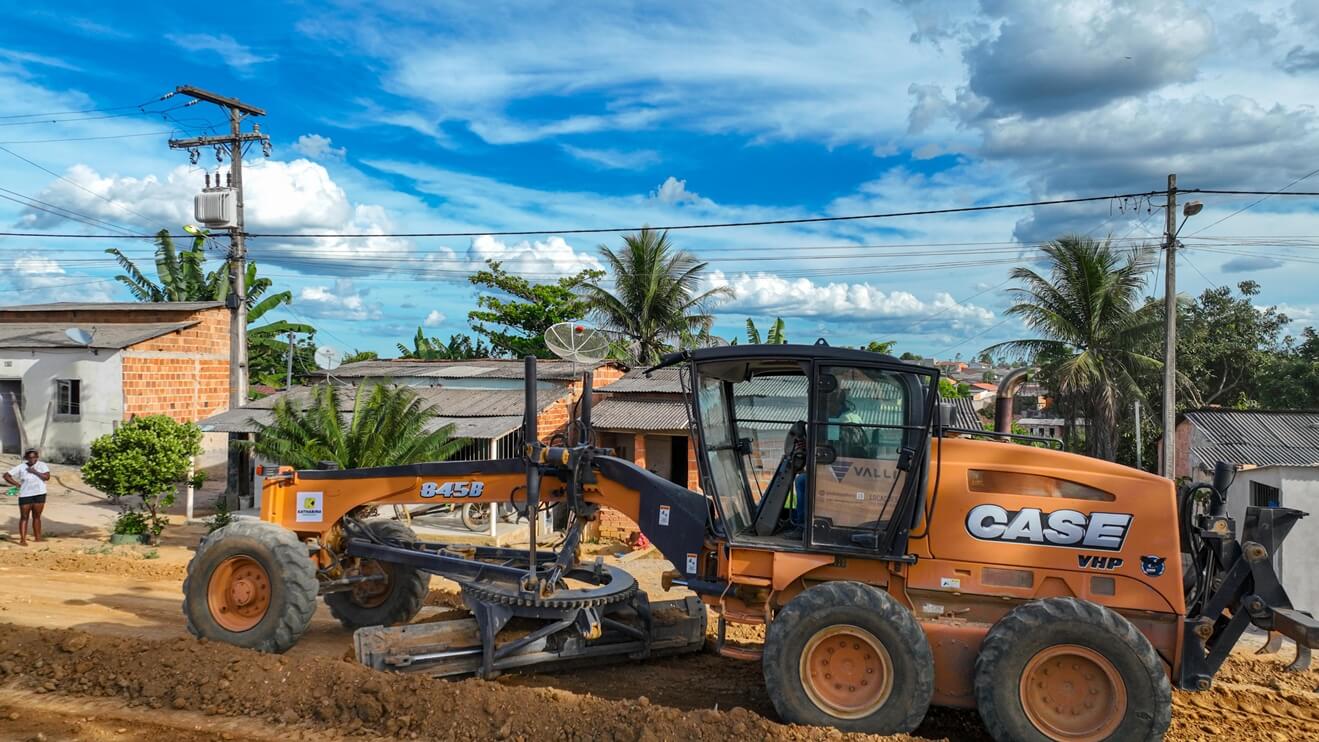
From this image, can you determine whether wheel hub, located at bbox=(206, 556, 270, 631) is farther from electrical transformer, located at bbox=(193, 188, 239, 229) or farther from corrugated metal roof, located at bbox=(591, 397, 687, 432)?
electrical transformer, located at bbox=(193, 188, 239, 229)

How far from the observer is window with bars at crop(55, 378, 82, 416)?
21494mm

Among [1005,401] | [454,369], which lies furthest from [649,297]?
[1005,401]

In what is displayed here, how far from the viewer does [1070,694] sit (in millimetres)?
5191

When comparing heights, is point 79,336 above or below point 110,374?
above

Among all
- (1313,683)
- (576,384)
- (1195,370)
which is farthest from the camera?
(1195,370)

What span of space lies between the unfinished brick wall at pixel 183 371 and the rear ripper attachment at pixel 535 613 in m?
17.1

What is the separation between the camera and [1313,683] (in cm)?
716

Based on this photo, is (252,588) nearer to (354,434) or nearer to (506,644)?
(506,644)

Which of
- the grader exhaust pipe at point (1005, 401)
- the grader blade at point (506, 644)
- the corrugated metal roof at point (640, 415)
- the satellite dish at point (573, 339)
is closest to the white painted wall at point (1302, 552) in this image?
the grader exhaust pipe at point (1005, 401)

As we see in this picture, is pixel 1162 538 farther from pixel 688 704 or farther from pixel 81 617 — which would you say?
pixel 81 617

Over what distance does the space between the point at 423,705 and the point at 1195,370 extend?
2920cm

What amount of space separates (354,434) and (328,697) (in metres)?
7.43

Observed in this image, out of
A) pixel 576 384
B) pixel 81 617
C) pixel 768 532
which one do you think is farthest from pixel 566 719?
pixel 576 384

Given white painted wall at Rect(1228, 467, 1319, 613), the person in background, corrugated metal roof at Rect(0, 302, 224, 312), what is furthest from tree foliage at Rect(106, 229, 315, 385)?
white painted wall at Rect(1228, 467, 1319, 613)
